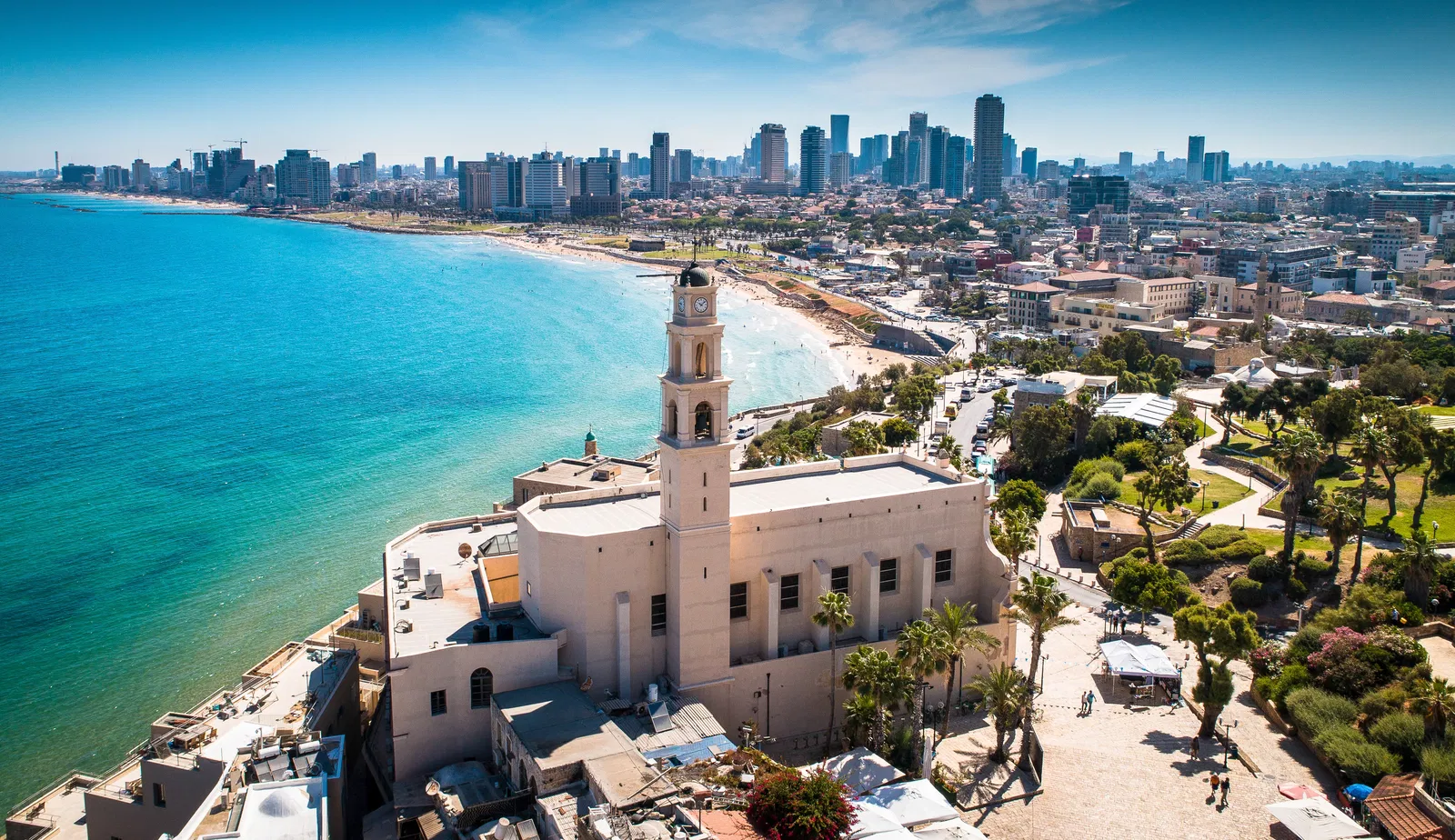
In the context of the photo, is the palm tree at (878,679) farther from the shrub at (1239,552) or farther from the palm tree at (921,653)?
the shrub at (1239,552)

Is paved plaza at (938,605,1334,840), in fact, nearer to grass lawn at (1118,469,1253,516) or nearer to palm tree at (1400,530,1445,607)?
palm tree at (1400,530,1445,607)

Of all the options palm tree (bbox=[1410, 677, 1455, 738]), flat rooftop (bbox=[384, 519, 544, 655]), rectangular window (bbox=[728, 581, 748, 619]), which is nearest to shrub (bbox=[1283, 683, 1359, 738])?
palm tree (bbox=[1410, 677, 1455, 738])

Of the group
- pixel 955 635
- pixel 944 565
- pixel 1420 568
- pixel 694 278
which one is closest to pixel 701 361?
pixel 694 278

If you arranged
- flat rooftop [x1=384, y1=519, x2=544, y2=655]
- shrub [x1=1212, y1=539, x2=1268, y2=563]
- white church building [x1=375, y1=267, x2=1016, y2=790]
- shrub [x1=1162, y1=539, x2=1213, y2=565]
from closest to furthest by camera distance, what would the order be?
white church building [x1=375, y1=267, x2=1016, y2=790]
flat rooftop [x1=384, y1=519, x2=544, y2=655]
shrub [x1=1212, y1=539, x2=1268, y2=563]
shrub [x1=1162, y1=539, x2=1213, y2=565]

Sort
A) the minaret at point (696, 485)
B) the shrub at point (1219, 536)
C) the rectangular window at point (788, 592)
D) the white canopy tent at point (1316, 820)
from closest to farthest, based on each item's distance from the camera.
Answer: the white canopy tent at point (1316, 820), the minaret at point (696, 485), the rectangular window at point (788, 592), the shrub at point (1219, 536)

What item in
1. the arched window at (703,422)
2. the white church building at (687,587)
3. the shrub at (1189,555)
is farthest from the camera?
the shrub at (1189,555)

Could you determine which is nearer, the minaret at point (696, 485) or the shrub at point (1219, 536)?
the minaret at point (696, 485)

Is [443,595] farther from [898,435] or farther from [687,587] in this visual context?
[898,435]

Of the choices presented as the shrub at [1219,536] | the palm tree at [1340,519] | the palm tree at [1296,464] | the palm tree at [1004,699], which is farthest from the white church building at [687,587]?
the shrub at [1219,536]
